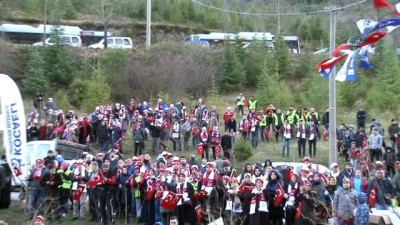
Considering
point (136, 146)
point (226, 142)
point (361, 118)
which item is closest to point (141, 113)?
point (136, 146)

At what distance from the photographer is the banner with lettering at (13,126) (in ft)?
67.2

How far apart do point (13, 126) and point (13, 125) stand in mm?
32

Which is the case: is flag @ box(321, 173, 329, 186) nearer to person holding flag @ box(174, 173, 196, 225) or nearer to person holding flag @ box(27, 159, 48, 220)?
person holding flag @ box(174, 173, 196, 225)

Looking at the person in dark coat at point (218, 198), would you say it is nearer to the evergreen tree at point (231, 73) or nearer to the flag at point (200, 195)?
the flag at point (200, 195)

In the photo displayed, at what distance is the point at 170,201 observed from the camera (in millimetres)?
17484

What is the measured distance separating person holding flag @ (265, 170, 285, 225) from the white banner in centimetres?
746

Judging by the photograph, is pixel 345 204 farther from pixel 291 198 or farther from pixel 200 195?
pixel 200 195

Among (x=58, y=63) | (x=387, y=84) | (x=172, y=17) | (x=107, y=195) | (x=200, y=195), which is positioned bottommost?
(x=107, y=195)

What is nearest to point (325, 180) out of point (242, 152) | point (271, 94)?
point (242, 152)

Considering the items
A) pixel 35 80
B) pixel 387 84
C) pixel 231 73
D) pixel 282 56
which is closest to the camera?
pixel 387 84

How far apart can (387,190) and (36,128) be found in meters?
15.8

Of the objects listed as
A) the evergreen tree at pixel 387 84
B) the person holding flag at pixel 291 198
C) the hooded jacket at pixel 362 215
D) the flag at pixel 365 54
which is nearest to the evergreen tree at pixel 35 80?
the evergreen tree at pixel 387 84

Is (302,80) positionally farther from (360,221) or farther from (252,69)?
(360,221)

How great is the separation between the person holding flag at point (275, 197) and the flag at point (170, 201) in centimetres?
222
